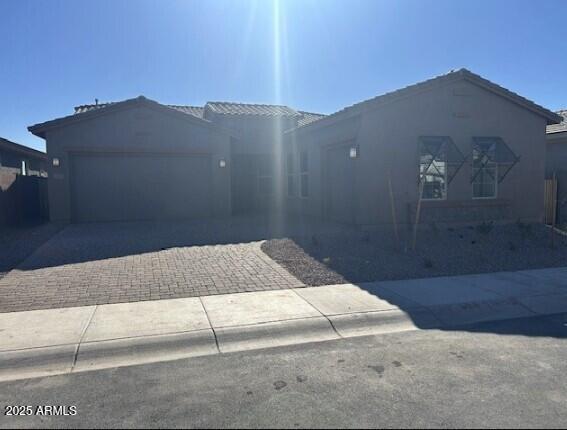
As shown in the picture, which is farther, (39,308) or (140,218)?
(140,218)

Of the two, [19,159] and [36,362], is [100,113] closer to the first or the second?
[19,159]

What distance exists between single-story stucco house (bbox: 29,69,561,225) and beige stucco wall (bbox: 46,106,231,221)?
3 centimetres

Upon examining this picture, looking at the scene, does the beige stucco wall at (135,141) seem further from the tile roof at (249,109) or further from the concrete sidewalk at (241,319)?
the concrete sidewalk at (241,319)

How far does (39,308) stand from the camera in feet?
19.9

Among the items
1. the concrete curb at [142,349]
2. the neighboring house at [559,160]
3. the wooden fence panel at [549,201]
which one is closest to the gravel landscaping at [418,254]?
the wooden fence panel at [549,201]

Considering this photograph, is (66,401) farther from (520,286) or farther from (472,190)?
(472,190)

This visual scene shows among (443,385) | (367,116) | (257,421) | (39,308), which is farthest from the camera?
(367,116)

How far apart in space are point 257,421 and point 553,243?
10.7 metres

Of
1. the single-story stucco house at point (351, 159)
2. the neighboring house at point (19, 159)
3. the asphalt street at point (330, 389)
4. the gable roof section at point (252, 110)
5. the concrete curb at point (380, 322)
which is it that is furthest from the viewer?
the gable roof section at point (252, 110)

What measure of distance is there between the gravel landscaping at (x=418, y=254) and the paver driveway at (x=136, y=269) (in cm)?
71

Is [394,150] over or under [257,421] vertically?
over

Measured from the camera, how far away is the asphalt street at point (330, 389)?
11.2ft

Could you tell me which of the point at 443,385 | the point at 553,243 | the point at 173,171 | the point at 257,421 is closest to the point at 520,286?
the point at 443,385

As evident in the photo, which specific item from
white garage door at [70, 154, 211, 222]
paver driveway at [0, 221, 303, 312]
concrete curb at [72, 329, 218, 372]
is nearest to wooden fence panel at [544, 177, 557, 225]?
paver driveway at [0, 221, 303, 312]
